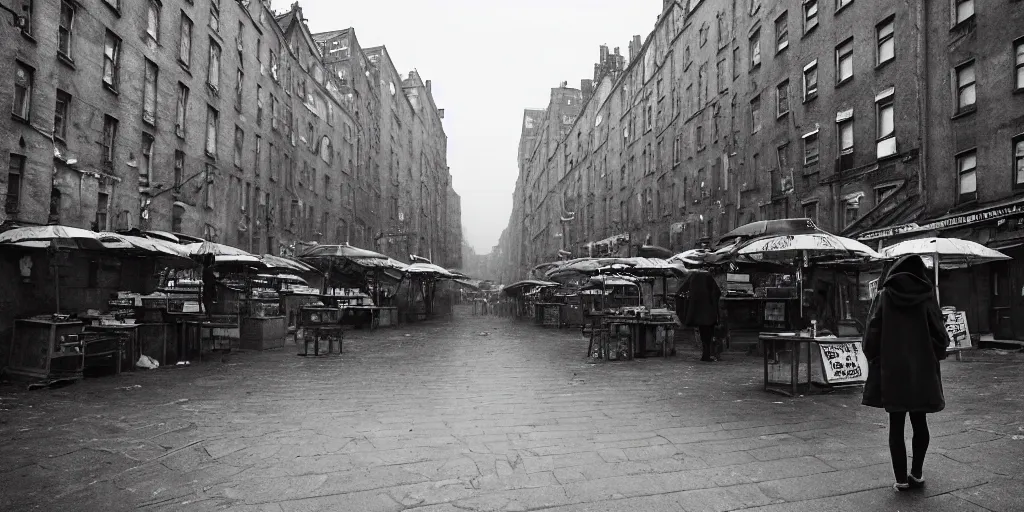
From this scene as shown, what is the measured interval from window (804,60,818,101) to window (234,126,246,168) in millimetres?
23988

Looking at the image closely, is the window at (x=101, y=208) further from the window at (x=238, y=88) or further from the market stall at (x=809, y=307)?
the market stall at (x=809, y=307)

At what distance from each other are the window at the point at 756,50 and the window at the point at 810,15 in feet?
10.8

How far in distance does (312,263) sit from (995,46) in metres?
24.6

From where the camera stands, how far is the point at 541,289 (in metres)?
36.1

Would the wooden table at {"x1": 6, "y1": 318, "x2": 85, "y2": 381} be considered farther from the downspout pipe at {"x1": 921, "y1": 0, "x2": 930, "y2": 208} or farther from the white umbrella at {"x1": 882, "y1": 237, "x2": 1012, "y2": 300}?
the downspout pipe at {"x1": 921, "y1": 0, "x2": 930, "y2": 208}

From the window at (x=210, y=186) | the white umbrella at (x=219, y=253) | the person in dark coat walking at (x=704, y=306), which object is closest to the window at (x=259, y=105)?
the window at (x=210, y=186)

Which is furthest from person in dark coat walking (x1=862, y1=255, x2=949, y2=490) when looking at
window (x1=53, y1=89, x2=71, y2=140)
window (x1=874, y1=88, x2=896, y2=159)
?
window (x1=53, y1=89, x2=71, y2=140)

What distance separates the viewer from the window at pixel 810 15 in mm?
23234

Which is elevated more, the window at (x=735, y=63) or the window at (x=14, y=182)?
the window at (x=735, y=63)

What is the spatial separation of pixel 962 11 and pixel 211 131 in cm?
2630

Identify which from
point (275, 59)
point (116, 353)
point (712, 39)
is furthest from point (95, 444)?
point (712, 39)

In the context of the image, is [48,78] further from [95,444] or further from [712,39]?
[712,39]

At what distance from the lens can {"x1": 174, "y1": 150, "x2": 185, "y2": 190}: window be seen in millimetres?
22156

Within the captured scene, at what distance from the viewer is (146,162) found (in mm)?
20016
